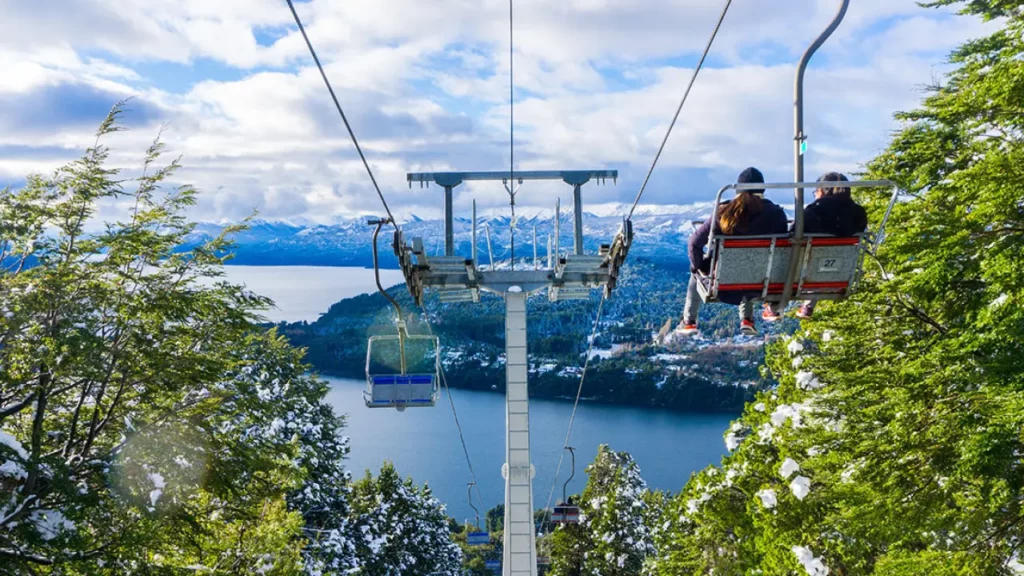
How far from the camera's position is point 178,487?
10742 mm

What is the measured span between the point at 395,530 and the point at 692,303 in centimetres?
2560

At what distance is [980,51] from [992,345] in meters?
4.80

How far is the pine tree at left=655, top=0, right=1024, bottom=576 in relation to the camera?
8.94 m

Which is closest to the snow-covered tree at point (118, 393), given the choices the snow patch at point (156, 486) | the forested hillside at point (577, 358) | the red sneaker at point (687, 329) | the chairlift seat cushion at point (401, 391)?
the snow patch at point (156, 486)

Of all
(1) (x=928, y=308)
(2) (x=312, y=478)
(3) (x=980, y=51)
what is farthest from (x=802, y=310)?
(2) (x=312, y=478)

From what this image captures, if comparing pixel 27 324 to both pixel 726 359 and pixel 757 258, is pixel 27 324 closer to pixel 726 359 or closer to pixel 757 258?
pixel 757 258

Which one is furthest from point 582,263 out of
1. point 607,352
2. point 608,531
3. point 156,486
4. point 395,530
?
point 607,352

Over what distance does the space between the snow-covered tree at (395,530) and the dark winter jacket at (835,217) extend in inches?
935

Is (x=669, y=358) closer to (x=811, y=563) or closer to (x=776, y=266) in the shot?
(x=811, y=563)

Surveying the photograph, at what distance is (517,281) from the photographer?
12.7m

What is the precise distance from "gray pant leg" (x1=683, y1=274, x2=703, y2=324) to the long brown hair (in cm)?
A: 109

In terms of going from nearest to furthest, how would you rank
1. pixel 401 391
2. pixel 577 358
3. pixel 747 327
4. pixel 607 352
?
1. pixel 747 327
2. pixel 401 391
3. pixel 577 358
4. pixel 607 352

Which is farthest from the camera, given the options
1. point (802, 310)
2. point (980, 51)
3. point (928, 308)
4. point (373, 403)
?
point (373, 403)

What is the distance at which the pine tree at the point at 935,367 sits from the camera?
8.94 m
